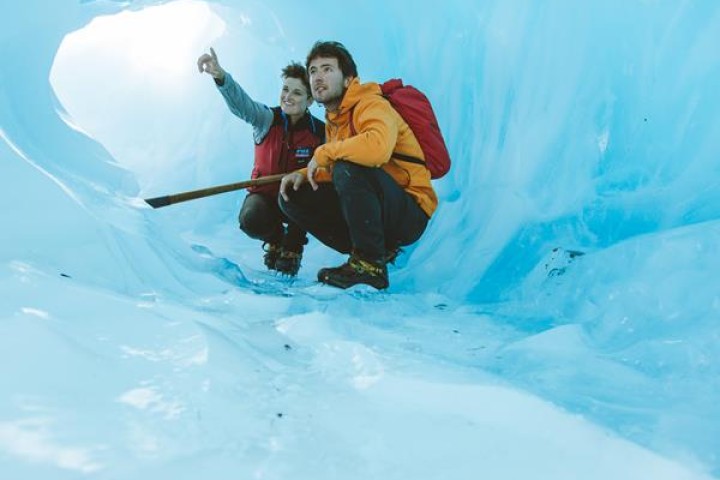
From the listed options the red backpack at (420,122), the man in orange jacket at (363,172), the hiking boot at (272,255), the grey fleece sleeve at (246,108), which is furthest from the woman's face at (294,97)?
the hiking boot at (272,255)

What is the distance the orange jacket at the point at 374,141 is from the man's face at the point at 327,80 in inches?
2.8

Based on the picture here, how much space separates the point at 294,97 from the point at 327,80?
0.50 metres

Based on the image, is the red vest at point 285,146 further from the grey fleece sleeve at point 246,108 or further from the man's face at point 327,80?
the man's face at point 327,80

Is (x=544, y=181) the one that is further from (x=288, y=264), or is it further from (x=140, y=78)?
(x=140, y=78)

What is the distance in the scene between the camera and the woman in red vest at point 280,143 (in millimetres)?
3092

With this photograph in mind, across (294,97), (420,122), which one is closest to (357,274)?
(420,122)

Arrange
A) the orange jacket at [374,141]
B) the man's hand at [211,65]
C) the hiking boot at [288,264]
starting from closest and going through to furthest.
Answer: the orange jacket at [374,141]
the man's hand at [211,65]
the hiking boot at [288,264]

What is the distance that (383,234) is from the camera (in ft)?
8.56

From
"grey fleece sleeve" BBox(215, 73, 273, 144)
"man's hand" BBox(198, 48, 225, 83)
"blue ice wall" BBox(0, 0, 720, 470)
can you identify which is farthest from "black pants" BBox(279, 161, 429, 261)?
"man's hand" BBox(198, 48, 225, 83)

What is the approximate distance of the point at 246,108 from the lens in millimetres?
3107

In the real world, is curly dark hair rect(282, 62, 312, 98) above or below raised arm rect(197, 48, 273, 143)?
above

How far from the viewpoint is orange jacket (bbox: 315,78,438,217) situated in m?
2.43

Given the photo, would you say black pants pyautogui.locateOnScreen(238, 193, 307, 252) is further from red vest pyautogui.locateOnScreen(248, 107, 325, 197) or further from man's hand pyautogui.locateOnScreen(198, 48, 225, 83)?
man's hand pyautogui.locateOnScreen(198, 48, 225, 83)

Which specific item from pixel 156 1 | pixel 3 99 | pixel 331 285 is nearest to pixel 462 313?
pixel 331 285
